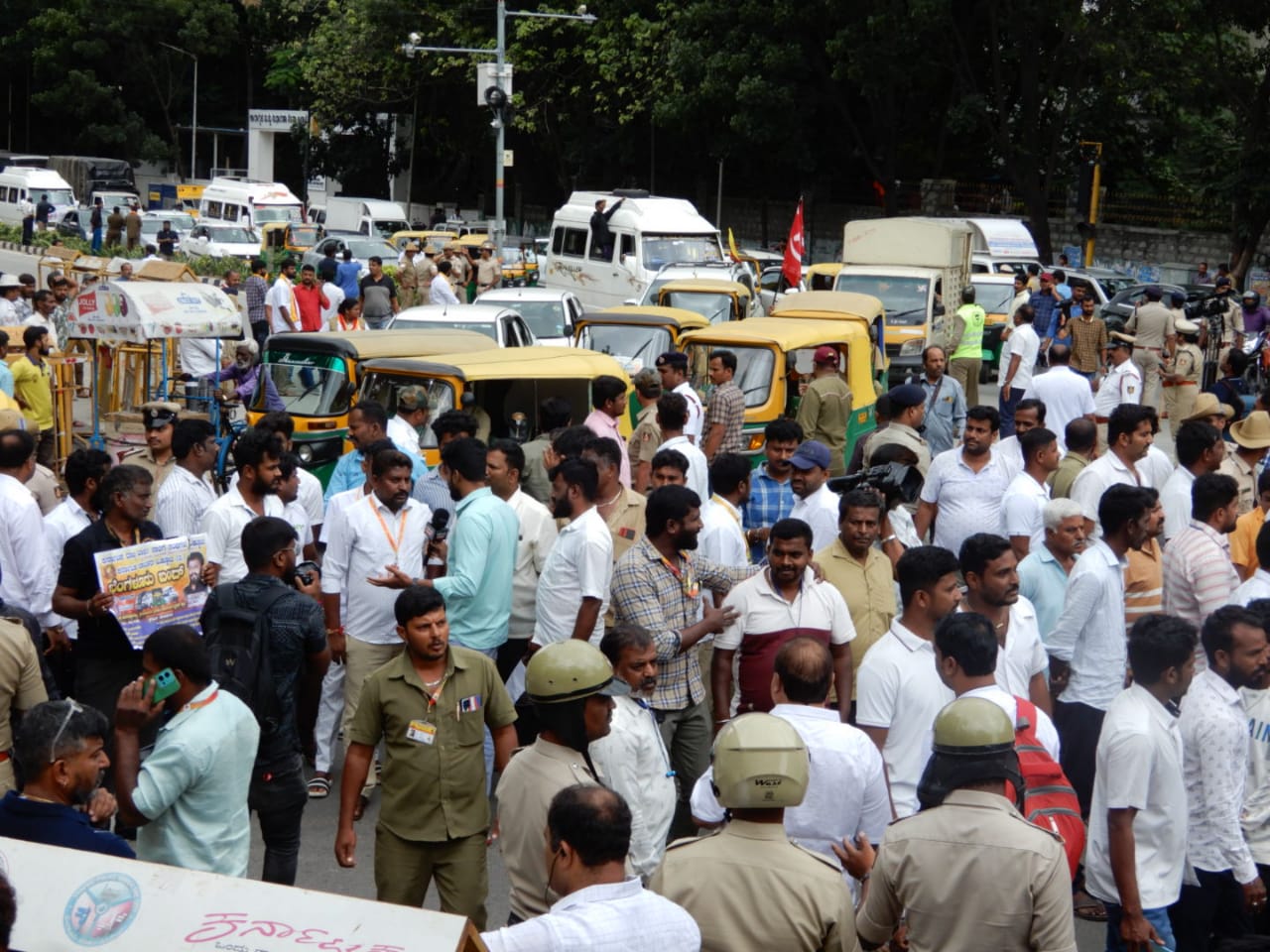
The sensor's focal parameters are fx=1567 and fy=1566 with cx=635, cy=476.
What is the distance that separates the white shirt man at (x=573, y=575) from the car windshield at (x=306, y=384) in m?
6.11

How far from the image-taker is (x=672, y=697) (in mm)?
6305

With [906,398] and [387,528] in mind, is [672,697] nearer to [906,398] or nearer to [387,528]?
[387,528]

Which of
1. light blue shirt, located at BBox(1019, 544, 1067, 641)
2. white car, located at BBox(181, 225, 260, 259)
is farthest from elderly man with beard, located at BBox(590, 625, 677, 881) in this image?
white car, located at BBox(181, 225, 260, 259)

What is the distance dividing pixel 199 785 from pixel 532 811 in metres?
1.03

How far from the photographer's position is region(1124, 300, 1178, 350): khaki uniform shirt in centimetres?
1783

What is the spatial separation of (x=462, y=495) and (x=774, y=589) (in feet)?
5.37

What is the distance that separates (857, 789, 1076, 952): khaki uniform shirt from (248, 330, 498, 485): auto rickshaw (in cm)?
871

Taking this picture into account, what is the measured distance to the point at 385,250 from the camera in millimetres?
32906

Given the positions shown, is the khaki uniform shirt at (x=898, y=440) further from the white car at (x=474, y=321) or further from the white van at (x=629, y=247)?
the white van at (x=629, y=247)

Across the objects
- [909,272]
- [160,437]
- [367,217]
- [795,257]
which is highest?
[367,217]

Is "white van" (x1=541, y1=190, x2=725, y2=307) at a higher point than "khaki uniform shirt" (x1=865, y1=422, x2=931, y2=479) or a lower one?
higher

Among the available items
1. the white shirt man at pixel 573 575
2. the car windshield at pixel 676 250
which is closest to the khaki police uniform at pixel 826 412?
the white shirt man at pixel 573 575

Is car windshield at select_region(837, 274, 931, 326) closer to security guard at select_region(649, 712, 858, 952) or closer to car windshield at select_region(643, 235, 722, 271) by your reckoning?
car windshield at select_region(643, 235, 722, 271)

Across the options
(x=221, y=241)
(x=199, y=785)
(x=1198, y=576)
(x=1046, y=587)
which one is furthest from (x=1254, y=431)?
(x=221, y=241)
